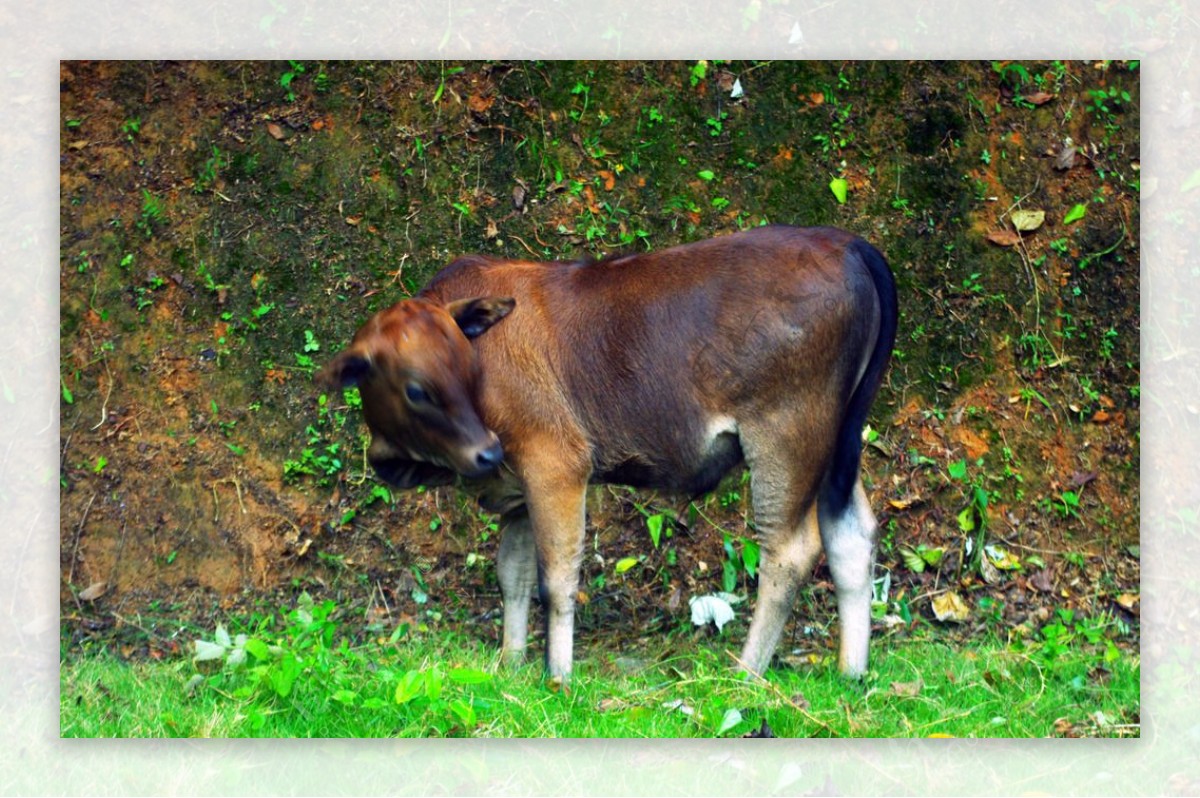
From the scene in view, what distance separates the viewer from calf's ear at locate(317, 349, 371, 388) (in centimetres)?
561

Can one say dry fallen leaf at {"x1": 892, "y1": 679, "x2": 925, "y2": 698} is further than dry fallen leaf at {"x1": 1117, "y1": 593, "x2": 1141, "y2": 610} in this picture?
No

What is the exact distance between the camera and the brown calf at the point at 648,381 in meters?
5.68

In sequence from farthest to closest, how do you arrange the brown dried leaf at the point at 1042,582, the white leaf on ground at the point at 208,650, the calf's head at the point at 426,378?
the brown dried leaf at the point at 1042,582 < the white leaf on ground at the point at 208,650 < the calf's head at the point at 426,378

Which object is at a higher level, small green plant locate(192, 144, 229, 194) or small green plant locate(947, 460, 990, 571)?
small green plant locate(192, 144, 229, 194)

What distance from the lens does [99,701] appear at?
19.2 feet

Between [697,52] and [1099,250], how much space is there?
1.83 metres

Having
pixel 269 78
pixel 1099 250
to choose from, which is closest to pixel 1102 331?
pixel 1099 250

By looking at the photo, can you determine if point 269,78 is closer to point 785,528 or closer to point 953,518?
point 785,528

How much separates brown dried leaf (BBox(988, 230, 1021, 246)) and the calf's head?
221cm

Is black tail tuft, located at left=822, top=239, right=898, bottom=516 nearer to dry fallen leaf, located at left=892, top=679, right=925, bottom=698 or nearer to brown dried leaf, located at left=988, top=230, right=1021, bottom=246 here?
dry fallen leaf, located at left=892, top=679, right=925, bottom=698

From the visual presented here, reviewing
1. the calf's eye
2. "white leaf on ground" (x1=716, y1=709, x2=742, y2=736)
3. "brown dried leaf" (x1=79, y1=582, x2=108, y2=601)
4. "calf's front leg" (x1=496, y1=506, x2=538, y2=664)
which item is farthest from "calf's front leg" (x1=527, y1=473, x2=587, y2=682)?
"brown dried leaf" (x1=79, y1=582, x2=108, y2=601)

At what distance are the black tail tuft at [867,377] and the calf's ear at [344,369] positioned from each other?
1661 mm

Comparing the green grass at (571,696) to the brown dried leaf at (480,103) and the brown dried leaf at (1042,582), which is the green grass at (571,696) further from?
the brown dried leaf at (480,103)

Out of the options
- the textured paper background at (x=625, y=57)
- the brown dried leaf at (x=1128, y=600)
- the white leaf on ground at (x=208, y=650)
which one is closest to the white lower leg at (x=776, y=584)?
the textured paper background at (x=625, y=57)
